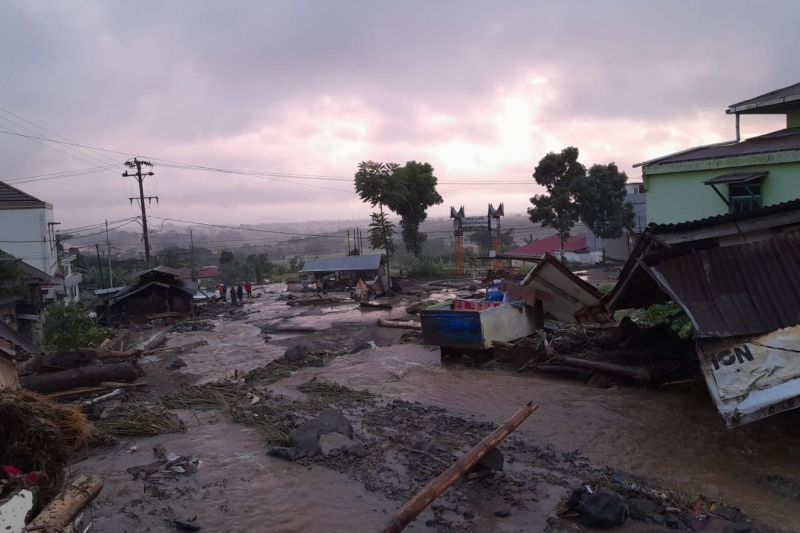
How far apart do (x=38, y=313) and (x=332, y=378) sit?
17.1 metres

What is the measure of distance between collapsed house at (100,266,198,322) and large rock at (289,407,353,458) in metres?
24.6

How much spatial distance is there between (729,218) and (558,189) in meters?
34.0

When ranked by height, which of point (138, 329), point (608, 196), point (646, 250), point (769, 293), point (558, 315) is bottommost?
point (138, 329)

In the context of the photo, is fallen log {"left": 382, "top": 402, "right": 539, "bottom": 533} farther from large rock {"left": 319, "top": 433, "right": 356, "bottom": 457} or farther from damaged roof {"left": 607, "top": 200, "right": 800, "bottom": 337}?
damaged roof {"left": 607, "top": 200, "right": 800, "bottom": 337}

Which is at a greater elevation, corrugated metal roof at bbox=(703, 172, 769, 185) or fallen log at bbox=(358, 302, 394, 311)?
corrugated metal roof at bbox=(703, 172, 769, 185)

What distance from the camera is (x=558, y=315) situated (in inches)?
579

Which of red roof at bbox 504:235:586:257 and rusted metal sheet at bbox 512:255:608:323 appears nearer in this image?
rusted metal sheet at bbox 512:255:608:323

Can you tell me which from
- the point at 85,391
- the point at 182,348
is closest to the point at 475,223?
the point at 182,348

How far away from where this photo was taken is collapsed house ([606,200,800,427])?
22.7ft

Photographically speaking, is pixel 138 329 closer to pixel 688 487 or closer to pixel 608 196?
pixel 688 487

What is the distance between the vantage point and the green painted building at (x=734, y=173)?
13281mm

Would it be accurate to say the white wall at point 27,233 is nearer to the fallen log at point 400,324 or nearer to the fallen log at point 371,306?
the fallen log at point 371,306

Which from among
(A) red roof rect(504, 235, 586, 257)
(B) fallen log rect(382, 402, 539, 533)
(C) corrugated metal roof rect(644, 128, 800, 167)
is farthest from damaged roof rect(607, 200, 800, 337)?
(A) red roof rect(504, 235, 586, 257)

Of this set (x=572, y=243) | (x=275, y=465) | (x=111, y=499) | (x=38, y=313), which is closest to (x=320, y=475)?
(x=275, y=465)
